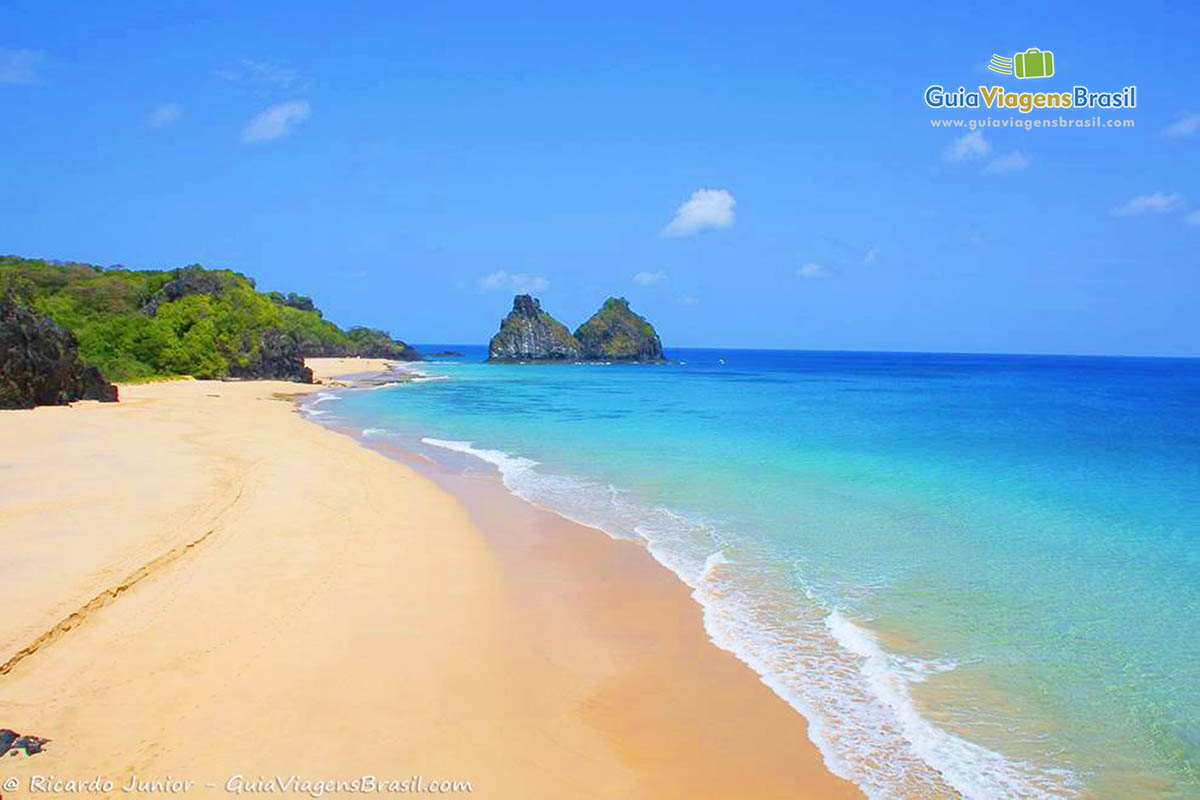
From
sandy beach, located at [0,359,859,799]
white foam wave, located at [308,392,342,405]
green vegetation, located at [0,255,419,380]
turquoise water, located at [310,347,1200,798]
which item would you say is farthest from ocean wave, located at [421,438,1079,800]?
green vegetation, located at [0,255,419,380]

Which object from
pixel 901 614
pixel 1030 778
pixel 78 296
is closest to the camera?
pixel 1030 778

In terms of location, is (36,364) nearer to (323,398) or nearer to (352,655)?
(323,398)

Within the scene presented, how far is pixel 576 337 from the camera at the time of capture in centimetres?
14812

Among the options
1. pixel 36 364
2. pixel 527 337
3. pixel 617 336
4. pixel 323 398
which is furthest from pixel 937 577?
pixel 617 336

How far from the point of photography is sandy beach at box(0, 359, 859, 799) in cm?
599

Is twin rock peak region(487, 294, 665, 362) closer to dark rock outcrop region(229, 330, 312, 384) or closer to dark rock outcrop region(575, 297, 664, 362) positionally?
dark rock outcrop region(575, 297, 664, 362)

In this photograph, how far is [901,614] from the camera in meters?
9.95

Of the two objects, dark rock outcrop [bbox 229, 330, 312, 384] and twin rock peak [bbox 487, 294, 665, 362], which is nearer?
dark rock outcrop [bbox 229, 330, 312, 384]

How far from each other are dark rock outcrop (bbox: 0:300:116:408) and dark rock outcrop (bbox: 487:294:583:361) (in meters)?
110

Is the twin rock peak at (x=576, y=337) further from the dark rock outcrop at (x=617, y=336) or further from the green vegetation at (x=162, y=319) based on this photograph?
the green vegetation at (x=162, y=319)

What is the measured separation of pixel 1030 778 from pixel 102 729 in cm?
752

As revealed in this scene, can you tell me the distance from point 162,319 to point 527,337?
89595mm

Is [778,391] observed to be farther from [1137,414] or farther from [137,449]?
[137,449]

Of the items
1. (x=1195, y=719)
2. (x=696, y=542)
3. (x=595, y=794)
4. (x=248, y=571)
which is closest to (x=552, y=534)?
(x=696, y=542)
